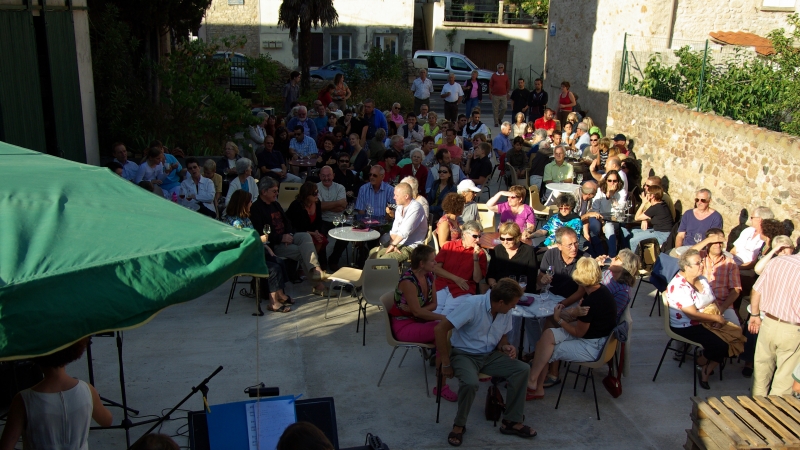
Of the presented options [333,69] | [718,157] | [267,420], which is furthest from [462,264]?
[333,69]

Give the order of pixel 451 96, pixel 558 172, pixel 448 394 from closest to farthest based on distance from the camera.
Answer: pixel 448 394, pixel 558 172, pixel 451 96

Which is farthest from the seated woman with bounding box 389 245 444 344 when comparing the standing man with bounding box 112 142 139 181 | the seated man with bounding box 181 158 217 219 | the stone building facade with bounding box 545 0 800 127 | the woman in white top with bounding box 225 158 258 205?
the stone building facade with bounding box 545 0 800 127

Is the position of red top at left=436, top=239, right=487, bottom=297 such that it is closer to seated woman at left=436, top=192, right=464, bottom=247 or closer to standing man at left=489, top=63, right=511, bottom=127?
seated woman at left=436, top=192, right=464, bottom=247

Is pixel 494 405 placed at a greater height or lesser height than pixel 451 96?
lesser

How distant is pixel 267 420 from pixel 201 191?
5.55 m

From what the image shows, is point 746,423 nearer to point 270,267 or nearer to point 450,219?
point 450,219

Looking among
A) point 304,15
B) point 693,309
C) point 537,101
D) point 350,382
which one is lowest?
point 350,382

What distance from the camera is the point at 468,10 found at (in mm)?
32062

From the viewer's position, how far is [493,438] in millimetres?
5516

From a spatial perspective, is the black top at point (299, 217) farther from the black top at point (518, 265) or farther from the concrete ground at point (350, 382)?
the black top at point (518, 265)

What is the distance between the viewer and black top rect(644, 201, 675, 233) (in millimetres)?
9117

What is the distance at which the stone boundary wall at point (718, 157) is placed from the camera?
913cm

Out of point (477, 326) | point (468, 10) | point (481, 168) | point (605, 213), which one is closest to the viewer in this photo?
point (477, 326)

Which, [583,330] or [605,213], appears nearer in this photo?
[583,330]
